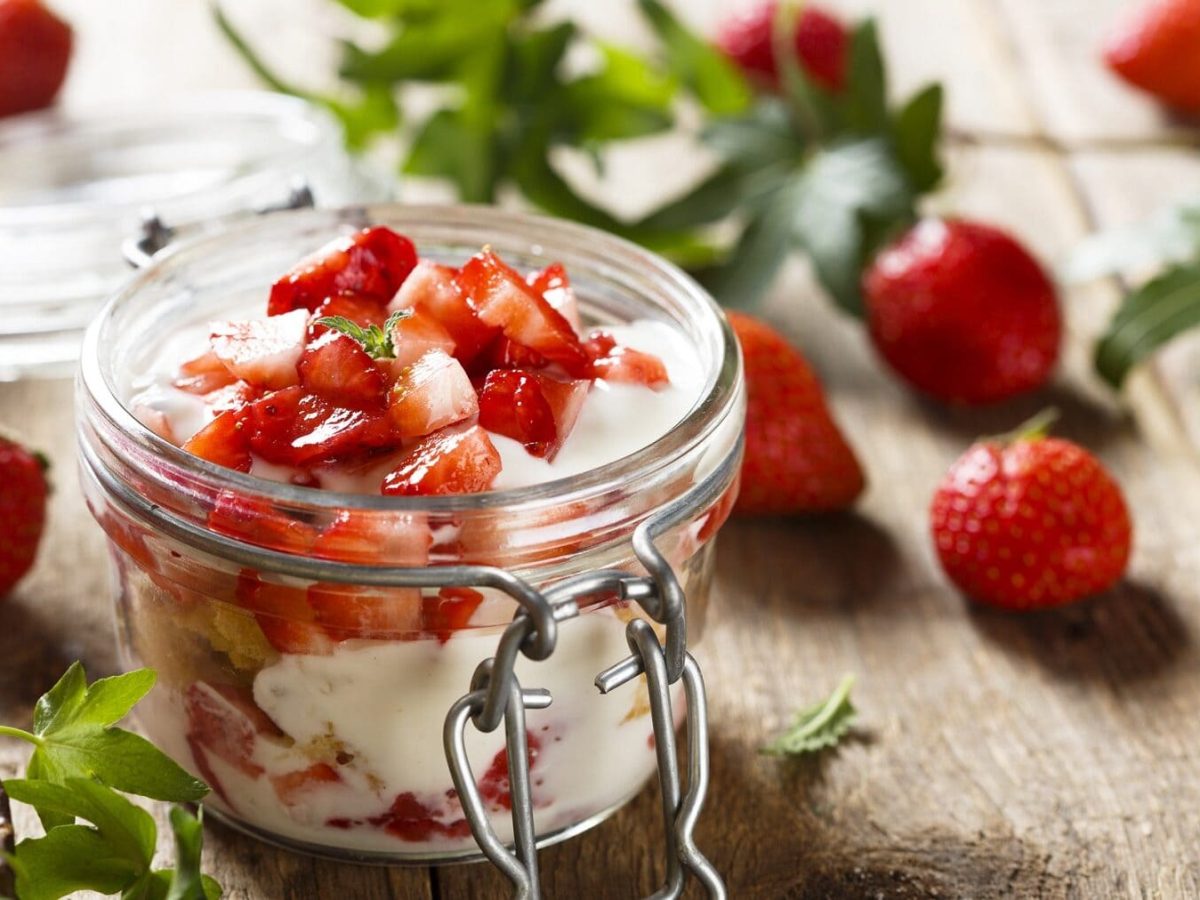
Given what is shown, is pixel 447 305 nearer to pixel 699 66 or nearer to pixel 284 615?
pixel 284 615

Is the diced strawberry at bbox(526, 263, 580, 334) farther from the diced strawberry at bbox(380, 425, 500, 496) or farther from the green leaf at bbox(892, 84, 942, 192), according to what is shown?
the green leaf at bbox(892, 84, 942, 192)

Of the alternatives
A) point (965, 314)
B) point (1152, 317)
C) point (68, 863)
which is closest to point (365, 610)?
point (68, 863)

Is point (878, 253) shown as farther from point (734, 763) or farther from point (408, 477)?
point (408, 477)

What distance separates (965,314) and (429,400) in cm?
96

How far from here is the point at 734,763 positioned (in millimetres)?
1378

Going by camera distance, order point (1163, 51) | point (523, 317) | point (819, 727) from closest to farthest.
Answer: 1. point (523, 317)
2. point (819, 727)
3. point (1163, 51)

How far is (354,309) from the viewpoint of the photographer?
49.6 inches

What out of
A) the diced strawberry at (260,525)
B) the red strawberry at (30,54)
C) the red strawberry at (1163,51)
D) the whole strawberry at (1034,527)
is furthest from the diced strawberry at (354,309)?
the red strawberry at (1163,51)

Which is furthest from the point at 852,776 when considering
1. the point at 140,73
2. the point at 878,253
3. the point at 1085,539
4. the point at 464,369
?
the point at 140,73

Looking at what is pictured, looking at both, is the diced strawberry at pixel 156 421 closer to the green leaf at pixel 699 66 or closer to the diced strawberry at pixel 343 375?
the diced strawberry at pixel 343 375

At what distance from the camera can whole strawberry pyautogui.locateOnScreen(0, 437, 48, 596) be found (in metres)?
1.45

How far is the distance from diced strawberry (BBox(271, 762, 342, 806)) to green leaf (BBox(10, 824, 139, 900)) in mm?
151

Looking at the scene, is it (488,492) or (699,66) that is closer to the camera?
(488,492)

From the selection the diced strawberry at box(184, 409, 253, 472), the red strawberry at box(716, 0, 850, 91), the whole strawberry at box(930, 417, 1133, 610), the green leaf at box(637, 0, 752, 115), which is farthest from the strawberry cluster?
the red strawberry at box(716, 0, 850, 91)
